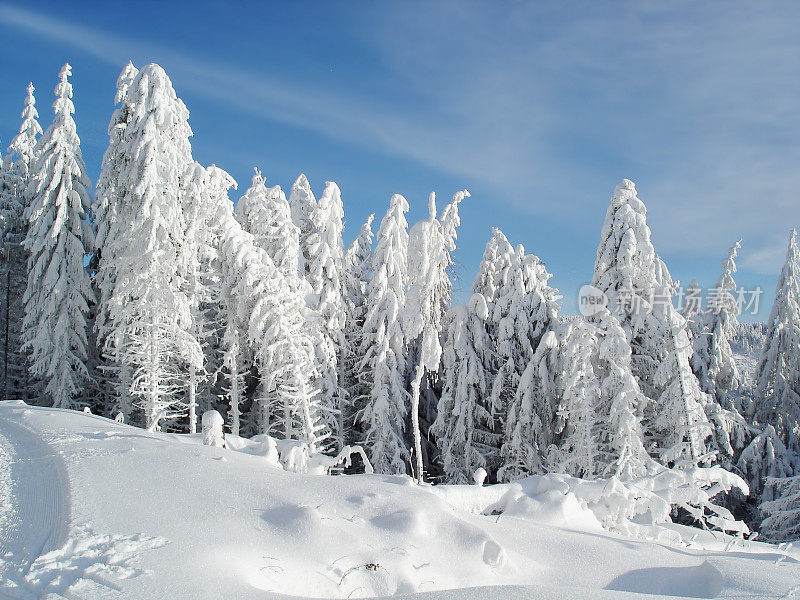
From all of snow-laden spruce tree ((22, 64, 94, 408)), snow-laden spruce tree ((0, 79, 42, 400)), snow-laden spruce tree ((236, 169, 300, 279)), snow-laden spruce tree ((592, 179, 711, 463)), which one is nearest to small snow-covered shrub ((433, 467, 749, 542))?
snow-laden spruce tree ((592, 179, 711, 463))

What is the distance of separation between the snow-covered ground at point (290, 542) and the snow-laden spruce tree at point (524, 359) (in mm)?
13350

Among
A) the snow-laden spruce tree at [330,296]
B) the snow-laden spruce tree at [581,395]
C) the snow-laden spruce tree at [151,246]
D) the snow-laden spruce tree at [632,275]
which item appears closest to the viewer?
the snow-laden spruce tree at [151,246]

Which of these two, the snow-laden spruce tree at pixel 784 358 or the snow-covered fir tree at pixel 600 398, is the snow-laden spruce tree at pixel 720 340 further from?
the snow-covered fir tree at pixel 600 398

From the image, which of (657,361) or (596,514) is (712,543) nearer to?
(596,514)

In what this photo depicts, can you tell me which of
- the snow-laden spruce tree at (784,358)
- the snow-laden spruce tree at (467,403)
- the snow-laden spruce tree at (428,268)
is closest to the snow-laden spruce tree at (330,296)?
the snow-laden spruce tree at (428,268)

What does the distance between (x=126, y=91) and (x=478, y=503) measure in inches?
695

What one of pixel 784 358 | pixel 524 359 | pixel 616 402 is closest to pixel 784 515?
pixel 616 402

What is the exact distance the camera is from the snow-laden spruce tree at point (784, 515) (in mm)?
16797

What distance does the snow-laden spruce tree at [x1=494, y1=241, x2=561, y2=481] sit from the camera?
2034 cm

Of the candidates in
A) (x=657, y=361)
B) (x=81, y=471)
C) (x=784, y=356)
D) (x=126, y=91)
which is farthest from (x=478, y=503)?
(x=784, y=356)

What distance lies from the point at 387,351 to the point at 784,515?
14418 millimetres

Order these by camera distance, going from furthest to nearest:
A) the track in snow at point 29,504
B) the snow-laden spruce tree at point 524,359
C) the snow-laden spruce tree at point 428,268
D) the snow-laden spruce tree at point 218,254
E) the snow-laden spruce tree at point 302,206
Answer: the snow-laden spruce tree at point 302,206 < the snow-laden spruce tree at point 428,268 < the snow-laden spruce tree at point 524,359 < the snow-laden spruce tree at point 218,254 < the track in snow at point 29,504

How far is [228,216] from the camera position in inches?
714

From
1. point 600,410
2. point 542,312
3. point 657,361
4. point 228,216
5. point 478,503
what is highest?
point 228,216
